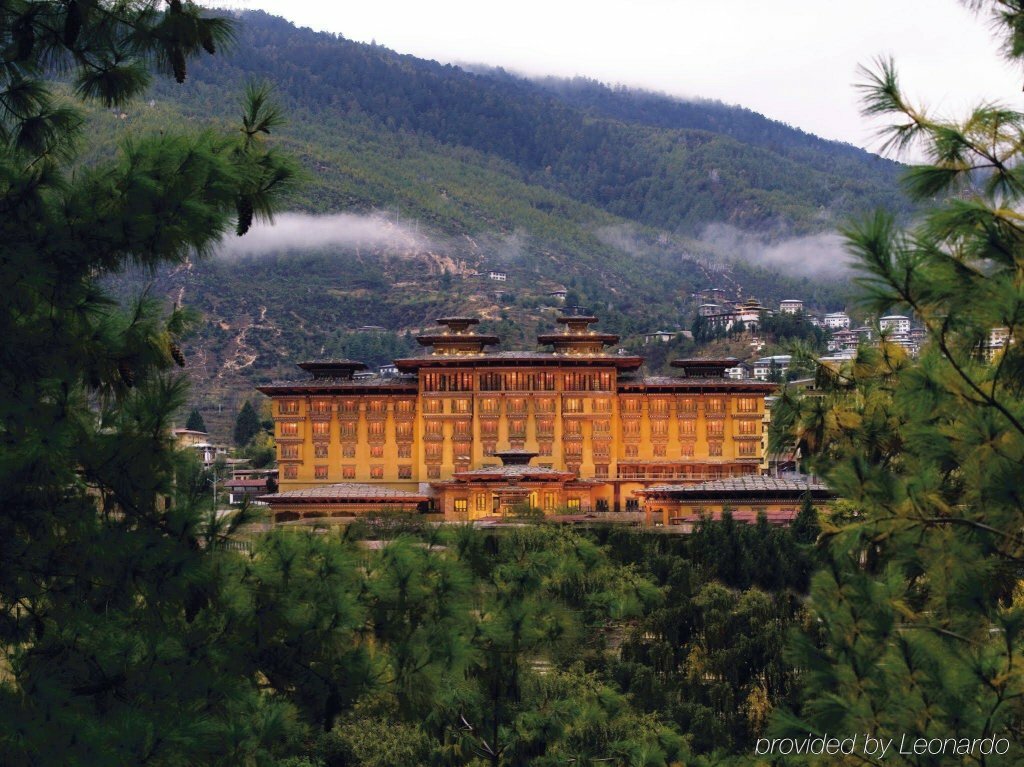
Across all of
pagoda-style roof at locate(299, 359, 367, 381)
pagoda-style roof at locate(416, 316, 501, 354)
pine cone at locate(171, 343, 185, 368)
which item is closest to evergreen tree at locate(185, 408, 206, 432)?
pagoda-style roof at locate(299, 359, 367, 381)

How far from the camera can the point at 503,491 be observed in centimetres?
6756

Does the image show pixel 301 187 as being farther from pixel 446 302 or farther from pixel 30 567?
pixel 446 302

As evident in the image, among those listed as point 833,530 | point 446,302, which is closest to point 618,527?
point 833,530

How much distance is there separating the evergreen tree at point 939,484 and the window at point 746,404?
207 feet

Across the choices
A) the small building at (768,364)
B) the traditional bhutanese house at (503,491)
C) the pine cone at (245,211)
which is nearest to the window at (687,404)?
the traditional bhutanese house at (503,491)

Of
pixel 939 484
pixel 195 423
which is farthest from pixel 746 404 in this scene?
pixel 939 484

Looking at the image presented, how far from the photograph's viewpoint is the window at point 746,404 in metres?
74.1

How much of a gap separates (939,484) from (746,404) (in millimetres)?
63267

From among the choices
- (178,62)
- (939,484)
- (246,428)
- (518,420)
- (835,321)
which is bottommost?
(246,428)

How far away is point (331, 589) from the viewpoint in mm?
12727

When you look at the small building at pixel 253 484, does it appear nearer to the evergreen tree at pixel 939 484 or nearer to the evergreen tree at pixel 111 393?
the evergreen tree at pixel 111 393

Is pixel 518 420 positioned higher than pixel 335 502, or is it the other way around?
pixel 518 420

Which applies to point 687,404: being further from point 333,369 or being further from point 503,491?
point 333,369

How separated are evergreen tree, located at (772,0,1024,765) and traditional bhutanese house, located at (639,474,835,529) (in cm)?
4835
